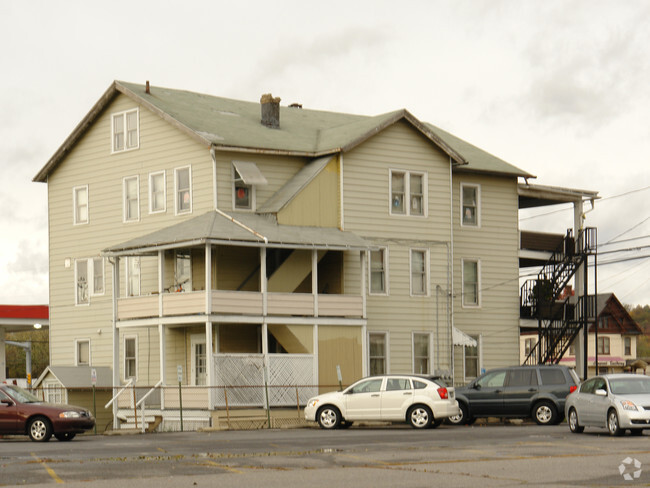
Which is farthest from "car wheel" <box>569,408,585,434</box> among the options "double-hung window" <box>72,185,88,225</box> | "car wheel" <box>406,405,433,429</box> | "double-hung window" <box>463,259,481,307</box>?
"double-hung window" <box>72,185,88,225</box>

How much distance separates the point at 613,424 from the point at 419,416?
6744mm

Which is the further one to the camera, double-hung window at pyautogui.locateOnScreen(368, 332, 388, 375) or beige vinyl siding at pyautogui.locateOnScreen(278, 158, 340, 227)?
double-hung window at pyautogui.locateOnScreen(368, 332, 388, 375)

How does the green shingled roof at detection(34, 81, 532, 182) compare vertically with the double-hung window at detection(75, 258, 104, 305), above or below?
above

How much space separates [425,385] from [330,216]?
10.5 meters

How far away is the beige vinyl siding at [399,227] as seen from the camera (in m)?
39.5

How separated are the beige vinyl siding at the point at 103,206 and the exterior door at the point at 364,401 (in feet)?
33.1

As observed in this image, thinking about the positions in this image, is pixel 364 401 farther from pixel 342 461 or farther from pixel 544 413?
pixel 342 461

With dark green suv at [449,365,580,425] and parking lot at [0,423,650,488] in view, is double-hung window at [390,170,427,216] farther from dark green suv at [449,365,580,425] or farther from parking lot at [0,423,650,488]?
parking lot at [0,423,650,488]

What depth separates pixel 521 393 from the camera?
1267 inches

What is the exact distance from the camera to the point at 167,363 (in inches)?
1548

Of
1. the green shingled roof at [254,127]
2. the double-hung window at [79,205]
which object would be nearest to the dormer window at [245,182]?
the green shingled roof at [254,127]

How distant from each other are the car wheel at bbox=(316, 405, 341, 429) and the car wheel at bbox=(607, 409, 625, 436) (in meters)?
8.55

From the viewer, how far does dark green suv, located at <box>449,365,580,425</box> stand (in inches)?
1252

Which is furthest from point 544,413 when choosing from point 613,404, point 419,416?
point 613,404
